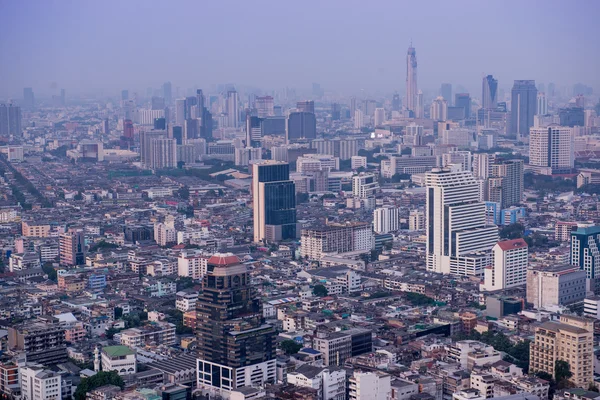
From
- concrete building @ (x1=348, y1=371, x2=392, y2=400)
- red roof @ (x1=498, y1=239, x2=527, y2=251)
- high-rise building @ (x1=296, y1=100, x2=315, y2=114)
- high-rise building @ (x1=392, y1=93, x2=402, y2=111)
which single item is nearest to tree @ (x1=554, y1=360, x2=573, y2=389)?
concrete building @ (x1=348, y1=371, x2=392, y2=400)

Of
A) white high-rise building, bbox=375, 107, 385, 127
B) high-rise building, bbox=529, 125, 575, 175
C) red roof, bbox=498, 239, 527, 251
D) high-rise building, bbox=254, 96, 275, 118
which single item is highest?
high-rise building, bbox=254, 96, 275, 118

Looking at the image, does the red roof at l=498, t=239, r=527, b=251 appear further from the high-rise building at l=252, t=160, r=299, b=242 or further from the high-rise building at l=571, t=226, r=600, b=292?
the high-rise building at l=252, t=160, r=299, b=242

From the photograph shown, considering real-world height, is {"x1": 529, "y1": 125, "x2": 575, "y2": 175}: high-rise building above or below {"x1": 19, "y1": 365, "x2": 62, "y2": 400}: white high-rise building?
above

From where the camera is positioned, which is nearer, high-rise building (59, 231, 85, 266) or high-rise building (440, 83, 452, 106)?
high-rise building (59, 231, 85, 266)

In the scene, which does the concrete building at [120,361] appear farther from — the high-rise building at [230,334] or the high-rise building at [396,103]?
the high-rise building at [396,103]

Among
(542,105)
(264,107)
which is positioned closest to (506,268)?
(542,105)

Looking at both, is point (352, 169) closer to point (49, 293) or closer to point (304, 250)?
point (304, 250)

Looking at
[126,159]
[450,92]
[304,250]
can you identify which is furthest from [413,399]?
[450,92]
